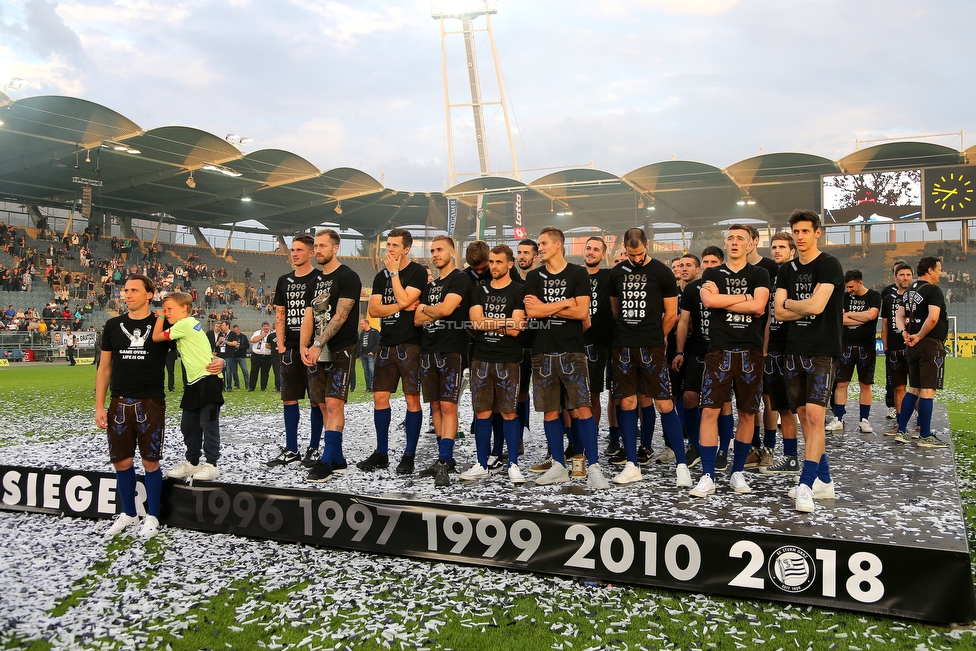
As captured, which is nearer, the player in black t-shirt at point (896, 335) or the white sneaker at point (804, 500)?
the white sneaker at point (804, 500)

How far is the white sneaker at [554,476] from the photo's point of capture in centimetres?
490

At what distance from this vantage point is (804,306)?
440 cm

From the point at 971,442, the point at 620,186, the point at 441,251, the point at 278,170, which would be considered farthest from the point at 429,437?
the point at 620,186

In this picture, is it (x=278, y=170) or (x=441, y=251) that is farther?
(x=278, y=170)

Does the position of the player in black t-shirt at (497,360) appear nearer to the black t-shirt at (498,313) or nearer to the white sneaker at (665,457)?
the black t-shirt at (498,313)

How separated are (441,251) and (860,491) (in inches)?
147

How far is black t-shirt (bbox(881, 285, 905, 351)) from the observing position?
23.8 ft

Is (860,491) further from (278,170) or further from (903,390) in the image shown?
(278,170)

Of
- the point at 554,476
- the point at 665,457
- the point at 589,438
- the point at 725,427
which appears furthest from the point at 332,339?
the point at 725,427

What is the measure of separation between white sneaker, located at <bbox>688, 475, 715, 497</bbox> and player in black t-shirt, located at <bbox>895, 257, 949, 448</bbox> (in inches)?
132

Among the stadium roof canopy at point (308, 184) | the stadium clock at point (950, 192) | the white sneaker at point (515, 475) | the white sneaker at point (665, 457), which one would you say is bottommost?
the white sneaker at point (665, 457)

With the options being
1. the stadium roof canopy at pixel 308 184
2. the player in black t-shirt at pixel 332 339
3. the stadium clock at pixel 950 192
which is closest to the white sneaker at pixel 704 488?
the player in black t-shirt at pixel 332 339

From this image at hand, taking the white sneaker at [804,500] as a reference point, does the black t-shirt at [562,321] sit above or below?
above

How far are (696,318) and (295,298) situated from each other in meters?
3.64
